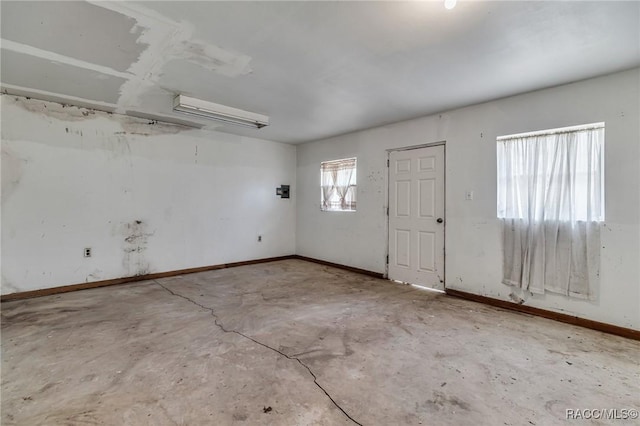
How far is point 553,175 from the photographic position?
3.14 metres

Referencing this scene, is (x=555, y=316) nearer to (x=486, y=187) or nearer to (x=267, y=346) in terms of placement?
(x=486, y=187)

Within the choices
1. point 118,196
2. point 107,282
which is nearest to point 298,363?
point 107,282

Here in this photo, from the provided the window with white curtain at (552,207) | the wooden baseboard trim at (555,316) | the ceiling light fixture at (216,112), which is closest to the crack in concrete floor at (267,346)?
the ceiling light fixture at (216,112)

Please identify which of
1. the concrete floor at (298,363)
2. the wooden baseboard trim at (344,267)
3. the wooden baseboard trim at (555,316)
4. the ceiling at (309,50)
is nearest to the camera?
the concrete floor at (298,363)

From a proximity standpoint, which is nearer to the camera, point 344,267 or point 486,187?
point 486,187

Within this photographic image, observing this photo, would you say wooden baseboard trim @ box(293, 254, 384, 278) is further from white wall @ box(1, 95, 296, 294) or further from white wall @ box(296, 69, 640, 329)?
white wall @ box(1, 95, 296, 294)

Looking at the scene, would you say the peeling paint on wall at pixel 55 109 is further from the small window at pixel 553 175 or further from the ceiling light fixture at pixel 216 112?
the small window at pixel 553 175

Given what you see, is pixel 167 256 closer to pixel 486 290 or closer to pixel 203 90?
pixel 203 90

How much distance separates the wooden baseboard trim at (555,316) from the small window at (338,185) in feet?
8.06

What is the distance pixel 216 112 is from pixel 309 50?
2.00 m

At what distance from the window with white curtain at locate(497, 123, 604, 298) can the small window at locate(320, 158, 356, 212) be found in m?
2.53

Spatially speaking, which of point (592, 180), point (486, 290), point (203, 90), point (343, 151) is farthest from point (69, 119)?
point (592, 180)

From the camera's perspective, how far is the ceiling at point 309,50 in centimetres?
198

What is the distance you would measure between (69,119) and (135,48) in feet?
8.05
